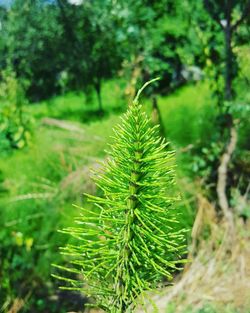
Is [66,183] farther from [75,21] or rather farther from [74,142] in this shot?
[75,21]

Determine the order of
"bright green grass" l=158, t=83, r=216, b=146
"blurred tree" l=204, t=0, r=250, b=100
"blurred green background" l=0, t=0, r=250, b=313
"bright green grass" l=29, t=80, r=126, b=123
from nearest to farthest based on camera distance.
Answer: "blurred green background" l=0, t=0, r=250, b=313 → "blurred tree" l=204, t=0, r=250, b=100 → "bright green grass" l=158, t=83, r=216, b=146 → "bright green grass" l=29, t=80, r=126, b=123

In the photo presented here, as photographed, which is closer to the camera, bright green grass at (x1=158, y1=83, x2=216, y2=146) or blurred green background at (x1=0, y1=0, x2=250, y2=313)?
blurred green background at (x1=0, y1=0, x2=250, y2=313)

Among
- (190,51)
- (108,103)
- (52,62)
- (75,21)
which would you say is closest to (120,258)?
(190,51)

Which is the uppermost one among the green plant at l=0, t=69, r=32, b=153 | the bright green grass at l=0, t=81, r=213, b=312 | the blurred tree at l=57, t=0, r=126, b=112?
the blurred tree at l=57, t=0, r=126, b=112

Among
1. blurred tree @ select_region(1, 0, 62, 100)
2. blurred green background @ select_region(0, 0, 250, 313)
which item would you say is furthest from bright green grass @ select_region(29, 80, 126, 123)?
blurred green background @ select_region(0, 0, 250, 313)

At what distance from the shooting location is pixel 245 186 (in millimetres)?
4566

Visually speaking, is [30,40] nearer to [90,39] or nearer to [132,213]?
[90,39]

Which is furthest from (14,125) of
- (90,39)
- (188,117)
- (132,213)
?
(90,39)

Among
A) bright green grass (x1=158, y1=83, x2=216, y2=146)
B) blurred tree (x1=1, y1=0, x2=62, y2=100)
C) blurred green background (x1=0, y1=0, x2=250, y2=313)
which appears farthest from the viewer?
blurred tree (x1=1, y1=0, x2=62, y2=100)

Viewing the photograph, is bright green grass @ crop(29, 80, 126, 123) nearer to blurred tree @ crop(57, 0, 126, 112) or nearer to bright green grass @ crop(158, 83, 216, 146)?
blurred tree @ crop(57, 0, 126, 112)

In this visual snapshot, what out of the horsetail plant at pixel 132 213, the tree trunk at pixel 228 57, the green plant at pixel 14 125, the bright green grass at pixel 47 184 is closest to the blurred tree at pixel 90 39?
the bright green grass at pixel 47 184

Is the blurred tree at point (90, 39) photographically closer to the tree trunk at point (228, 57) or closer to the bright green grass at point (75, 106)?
the bright green grass at point (75, 106)

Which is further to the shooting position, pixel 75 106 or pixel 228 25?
pixel 75 106

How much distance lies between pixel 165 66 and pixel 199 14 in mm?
686
